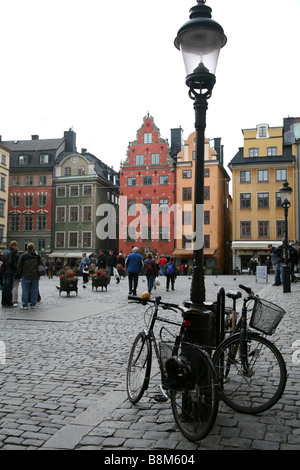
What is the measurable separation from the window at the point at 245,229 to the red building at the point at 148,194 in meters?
7.89

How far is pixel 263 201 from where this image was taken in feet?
160

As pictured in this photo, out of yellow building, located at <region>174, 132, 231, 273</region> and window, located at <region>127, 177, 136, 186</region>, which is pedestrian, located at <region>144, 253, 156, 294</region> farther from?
window, located at <region>127, 177, 136, 186</region>

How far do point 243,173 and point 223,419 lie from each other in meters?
46.9

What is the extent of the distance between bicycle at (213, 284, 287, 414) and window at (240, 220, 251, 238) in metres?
45.6

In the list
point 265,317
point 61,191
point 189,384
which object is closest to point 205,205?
point 61,191

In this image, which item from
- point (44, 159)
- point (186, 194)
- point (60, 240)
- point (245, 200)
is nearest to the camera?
point (245, 200)

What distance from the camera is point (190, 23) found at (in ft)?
14.5

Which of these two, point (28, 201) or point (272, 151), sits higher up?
point (272, 151)

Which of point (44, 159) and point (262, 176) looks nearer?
point (262, 176)

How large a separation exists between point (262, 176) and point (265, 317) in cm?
4617

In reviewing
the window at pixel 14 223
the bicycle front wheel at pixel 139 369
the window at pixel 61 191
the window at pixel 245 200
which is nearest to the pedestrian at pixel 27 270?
the bicycle front wheel at pixel 139 369

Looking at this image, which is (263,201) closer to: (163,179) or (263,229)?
(263,229)
